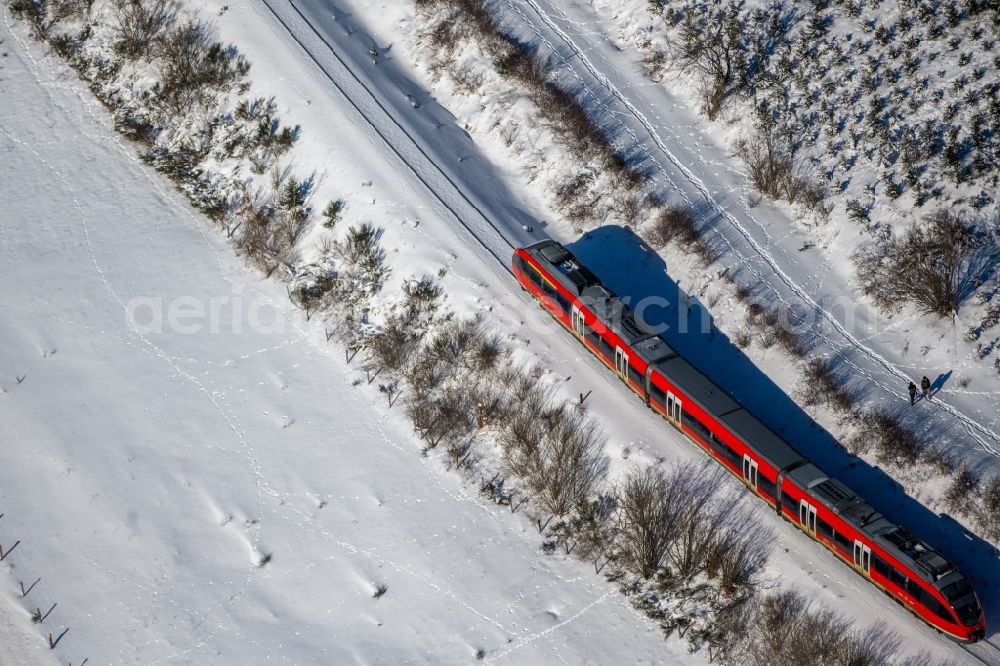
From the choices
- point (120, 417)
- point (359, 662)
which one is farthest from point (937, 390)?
point (120, 417)

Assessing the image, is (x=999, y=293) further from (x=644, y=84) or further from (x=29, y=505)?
(x=29, y=505)

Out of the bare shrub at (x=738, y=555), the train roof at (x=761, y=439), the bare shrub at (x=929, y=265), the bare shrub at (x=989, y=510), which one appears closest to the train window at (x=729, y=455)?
the train roof at (x=761, y=439)

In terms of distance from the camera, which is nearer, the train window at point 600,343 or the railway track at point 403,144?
the train window at point 600,343

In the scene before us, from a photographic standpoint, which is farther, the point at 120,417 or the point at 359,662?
the point at 120,417

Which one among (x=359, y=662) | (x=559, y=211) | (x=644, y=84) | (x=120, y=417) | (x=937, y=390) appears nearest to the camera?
(x=359, y=662)

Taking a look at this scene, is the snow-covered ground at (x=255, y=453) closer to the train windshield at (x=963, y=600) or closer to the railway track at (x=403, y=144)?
the railway track at (x=403, y=144)

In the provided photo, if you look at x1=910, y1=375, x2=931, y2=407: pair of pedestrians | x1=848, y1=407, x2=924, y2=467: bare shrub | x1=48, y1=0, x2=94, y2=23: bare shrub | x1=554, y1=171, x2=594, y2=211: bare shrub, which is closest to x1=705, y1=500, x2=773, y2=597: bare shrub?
x1=848, y1=407, x2=924, y2=467: bare shrub

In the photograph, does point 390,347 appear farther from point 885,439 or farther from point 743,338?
point 885,439
